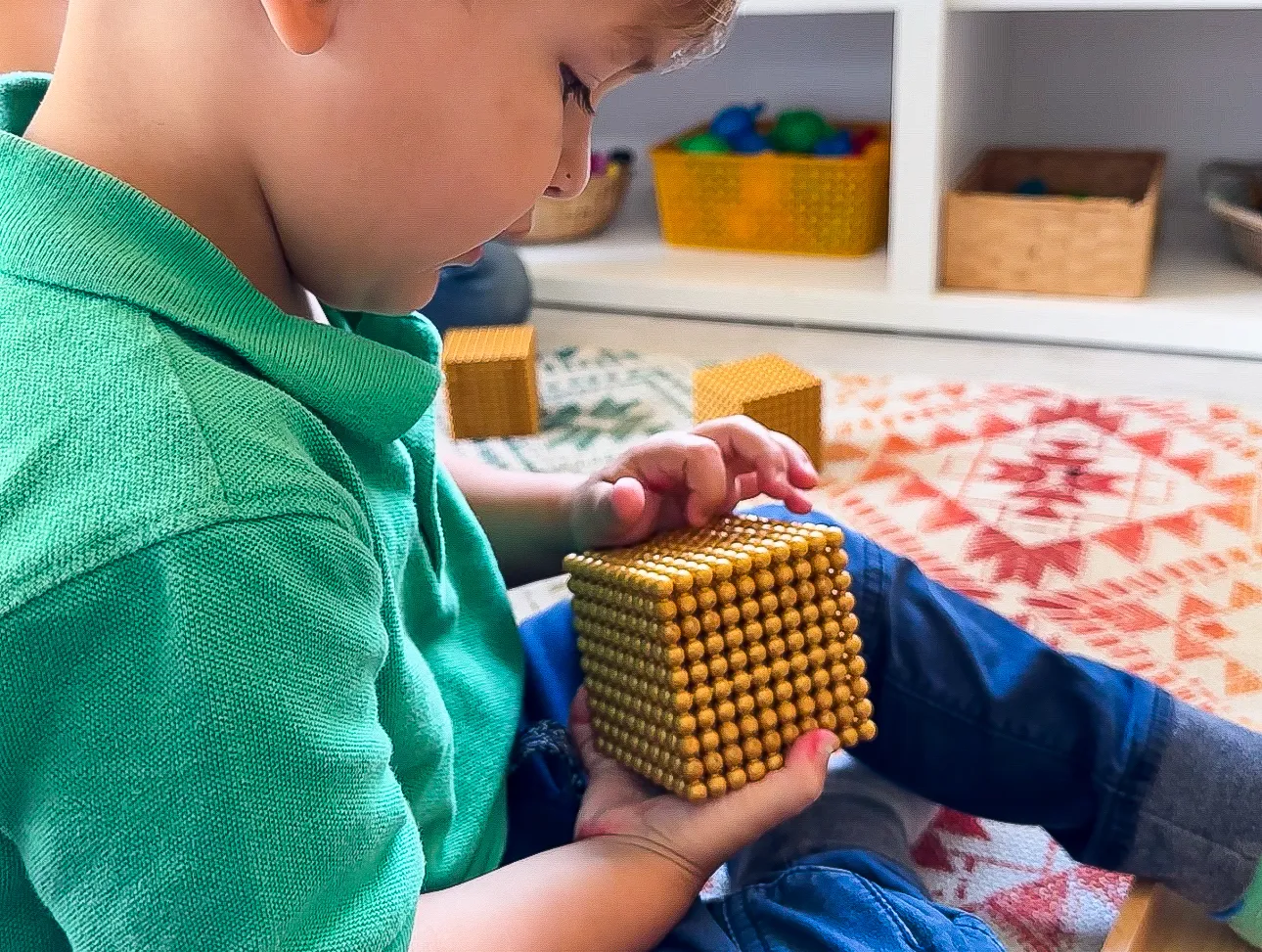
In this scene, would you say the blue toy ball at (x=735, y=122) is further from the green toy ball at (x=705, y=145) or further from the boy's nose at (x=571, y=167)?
the boy's nose at (x=571, y=167)

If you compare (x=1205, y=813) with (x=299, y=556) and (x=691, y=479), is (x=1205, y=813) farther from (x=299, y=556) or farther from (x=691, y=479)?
(x=299, y=556)

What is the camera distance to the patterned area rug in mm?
731

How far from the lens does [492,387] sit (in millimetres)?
1281

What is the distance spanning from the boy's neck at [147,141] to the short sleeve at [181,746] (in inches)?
5.7

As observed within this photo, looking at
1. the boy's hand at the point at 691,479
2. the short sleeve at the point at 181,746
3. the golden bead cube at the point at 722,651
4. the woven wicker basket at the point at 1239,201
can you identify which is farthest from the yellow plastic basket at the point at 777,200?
the short sleeve at the point at 181,746

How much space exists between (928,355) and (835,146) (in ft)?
1.20

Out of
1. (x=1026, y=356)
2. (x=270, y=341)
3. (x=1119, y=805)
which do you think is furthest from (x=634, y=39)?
(x=1026, y=356)

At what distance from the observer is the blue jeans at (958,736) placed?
641 millimetres

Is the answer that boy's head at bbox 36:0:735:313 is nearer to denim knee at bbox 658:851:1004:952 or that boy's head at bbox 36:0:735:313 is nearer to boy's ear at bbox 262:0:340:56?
boy's ear at bbox 262:0:340:56

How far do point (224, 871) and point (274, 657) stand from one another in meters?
0.07

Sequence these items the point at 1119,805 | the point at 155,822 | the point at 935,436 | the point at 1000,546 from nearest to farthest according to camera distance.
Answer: the point at 155,822 → the point at 1119,805 → the point at 1000,546 → the point at 935,436

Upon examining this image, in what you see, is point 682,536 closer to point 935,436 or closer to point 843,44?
point 935,436

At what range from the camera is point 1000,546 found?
1021 millimetres

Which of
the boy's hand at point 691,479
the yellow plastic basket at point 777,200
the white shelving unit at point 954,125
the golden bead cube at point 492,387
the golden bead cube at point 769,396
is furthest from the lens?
the yellow plastic basket at point 777,200
